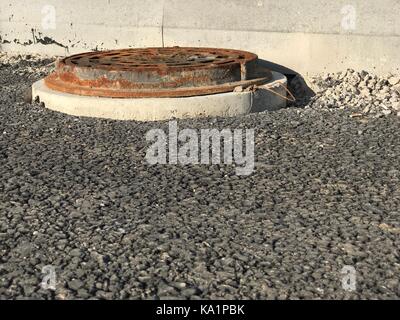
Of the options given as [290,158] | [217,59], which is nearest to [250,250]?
[290,158]

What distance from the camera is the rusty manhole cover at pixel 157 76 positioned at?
5.69 metres

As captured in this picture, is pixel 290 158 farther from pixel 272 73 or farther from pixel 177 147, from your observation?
pixel 272 73

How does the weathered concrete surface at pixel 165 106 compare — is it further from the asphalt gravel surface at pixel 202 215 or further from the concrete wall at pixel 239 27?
the concrete wall at pixel 239 27

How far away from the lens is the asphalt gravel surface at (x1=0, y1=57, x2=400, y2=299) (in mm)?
2904

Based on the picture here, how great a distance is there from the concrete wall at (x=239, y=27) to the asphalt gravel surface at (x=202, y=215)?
54.5 inches

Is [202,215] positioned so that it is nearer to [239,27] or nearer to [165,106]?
[165,106]

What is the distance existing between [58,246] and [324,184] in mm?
1694

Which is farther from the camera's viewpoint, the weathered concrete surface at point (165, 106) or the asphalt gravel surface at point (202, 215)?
the weathered concrete surface at point (165, 106)

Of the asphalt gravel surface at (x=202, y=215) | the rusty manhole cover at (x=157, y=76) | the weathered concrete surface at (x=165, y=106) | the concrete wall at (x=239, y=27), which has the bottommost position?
the asphalt gravel surface at (x=202, y=215)

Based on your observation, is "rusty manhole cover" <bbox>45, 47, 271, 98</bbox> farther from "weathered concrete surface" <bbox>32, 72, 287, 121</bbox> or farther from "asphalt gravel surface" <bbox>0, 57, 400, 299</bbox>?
"asphalt gravel surface" <bbox>0, 57, 400, 299</bbox>

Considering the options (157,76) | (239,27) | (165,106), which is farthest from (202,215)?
(239,27)

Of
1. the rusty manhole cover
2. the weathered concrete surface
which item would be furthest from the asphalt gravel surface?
the rusty manhole cover

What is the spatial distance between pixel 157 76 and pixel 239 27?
1.63 m

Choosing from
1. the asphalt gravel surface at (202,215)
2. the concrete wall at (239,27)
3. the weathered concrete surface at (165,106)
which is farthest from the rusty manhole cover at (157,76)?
the concrete wall at (239,27)
